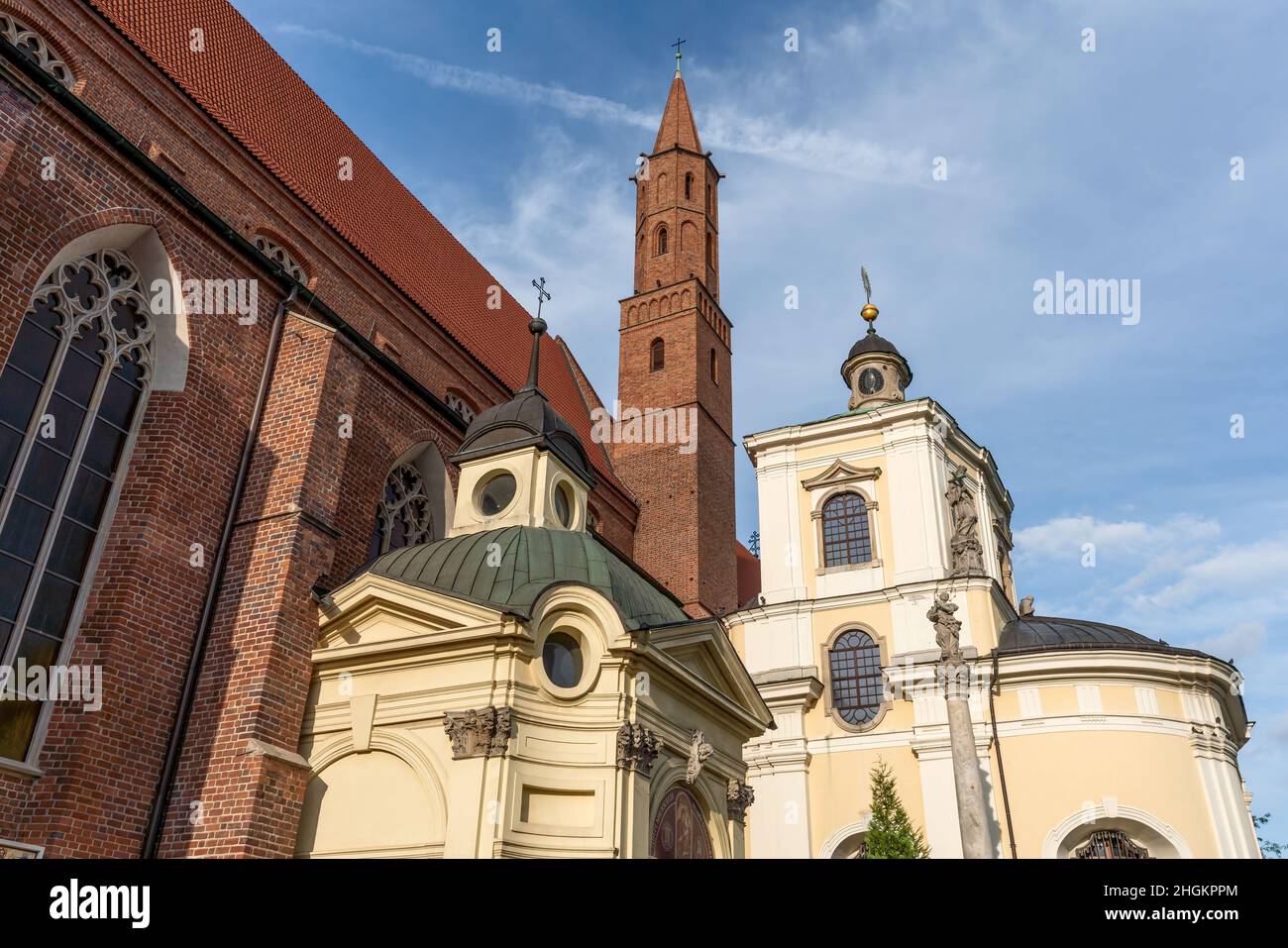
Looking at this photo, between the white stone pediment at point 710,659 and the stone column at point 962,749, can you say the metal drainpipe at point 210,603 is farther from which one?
the stone column at point 962,749

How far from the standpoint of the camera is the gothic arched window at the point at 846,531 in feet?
72.4

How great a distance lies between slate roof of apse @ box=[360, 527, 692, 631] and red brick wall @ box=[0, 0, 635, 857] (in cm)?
116

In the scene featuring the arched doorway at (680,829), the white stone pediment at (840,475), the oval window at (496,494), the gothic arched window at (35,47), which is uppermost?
the white stone pediment at (840,475)

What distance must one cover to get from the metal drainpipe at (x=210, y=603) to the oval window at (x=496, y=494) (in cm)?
331

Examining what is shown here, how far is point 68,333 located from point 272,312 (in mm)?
2818

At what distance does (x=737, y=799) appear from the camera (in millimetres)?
12539

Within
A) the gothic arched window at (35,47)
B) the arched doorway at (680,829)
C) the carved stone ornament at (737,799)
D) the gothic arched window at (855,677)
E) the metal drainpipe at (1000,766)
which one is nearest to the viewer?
the arched doorway at (680,829)

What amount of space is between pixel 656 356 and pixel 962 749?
14506 mm

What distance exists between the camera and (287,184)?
15.8 metres

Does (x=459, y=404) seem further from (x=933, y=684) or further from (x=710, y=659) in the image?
(x=933, y=684)

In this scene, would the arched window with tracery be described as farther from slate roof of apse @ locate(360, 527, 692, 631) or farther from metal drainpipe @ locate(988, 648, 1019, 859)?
slate roof of apse @ locate(360, 527, 692, 631)

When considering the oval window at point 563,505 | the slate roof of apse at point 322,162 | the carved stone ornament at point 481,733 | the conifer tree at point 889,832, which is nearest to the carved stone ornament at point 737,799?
the carved stone ornament at point 481,733

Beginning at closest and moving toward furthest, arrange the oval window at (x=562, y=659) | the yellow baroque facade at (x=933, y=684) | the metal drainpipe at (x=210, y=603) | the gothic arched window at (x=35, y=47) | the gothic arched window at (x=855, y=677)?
1. the metal drainpipe at (x=210, y=603)
2. the oval window at (x=562, y=659)
3. the gothic arched window at (x=35, y=47)
4. the yellow baroque facade at (x=933, y=684)
5. the gothic arched window at (x=855, y=677)
